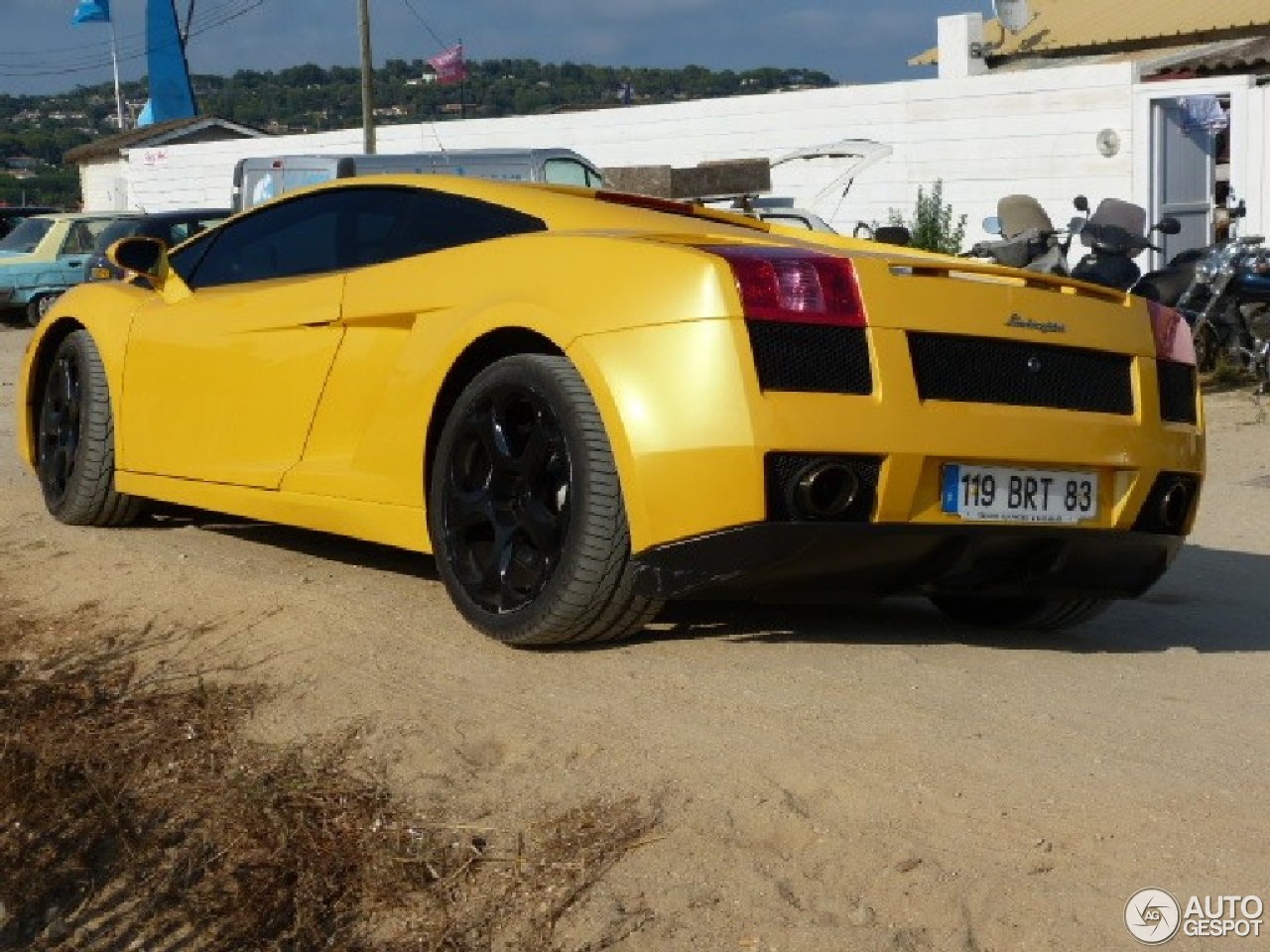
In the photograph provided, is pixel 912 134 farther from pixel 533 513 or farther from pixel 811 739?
pixel 811 739

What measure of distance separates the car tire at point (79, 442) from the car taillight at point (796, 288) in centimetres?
318

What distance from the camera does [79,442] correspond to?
7605 mm

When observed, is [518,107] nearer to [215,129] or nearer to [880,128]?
[215,129]

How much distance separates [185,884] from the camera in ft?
14.1

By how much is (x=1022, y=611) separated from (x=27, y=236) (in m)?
22.5

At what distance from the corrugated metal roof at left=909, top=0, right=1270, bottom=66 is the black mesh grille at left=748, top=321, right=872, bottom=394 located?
22.9 m

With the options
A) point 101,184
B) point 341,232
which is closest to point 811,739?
point 341,232

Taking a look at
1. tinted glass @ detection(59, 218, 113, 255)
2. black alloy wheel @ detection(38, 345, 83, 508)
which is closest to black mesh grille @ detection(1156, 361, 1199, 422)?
black alloy wheel @ detection(38, 345, 83, 508)

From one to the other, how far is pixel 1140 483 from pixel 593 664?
156 cm

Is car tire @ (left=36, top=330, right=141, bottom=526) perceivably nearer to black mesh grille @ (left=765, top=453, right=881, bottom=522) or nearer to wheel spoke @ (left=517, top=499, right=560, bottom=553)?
wheel spoke @ (left=517, top=499, right=560, bottom=553)

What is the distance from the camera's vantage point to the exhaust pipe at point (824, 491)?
16.4 ft

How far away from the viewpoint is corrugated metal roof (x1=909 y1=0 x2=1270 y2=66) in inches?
1059

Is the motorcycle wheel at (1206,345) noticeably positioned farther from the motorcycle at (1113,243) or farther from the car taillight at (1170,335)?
the car taillight at (1170,335)

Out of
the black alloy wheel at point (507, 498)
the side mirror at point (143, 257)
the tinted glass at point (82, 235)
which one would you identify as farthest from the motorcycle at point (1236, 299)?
the tinted glass at point (82, 235)
